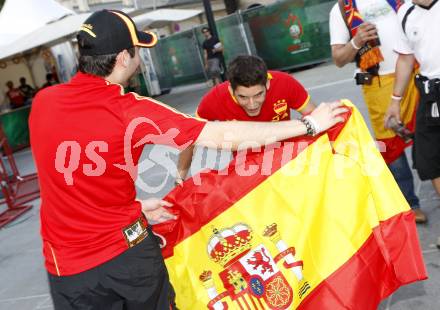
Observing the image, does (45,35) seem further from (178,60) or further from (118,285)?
(118,285)

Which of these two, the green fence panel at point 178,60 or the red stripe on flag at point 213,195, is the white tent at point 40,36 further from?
the red stripe on flag at point 213,195

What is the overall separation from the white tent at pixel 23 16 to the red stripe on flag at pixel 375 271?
11544 millimetres

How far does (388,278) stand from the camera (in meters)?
2.74

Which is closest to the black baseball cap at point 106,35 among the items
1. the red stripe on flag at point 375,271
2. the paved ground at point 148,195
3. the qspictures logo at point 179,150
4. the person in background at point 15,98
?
the qspictures logo at point 179,150

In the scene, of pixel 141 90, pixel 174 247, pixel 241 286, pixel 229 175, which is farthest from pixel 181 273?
pixel 141 90

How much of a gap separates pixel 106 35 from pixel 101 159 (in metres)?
0.51

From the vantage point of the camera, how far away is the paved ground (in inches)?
125

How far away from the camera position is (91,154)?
2096 millimetres

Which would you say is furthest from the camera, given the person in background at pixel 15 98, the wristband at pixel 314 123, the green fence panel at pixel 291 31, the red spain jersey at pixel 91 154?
the person in background at pixel 15 98

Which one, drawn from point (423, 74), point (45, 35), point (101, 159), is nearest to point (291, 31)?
point (45, 35)

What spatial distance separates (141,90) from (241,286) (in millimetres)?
19400

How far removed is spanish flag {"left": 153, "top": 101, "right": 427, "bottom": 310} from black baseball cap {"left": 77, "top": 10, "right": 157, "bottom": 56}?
3.12ft

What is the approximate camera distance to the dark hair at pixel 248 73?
314 cm

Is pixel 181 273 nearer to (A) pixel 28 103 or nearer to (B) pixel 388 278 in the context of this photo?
(B) pixel 388 278
